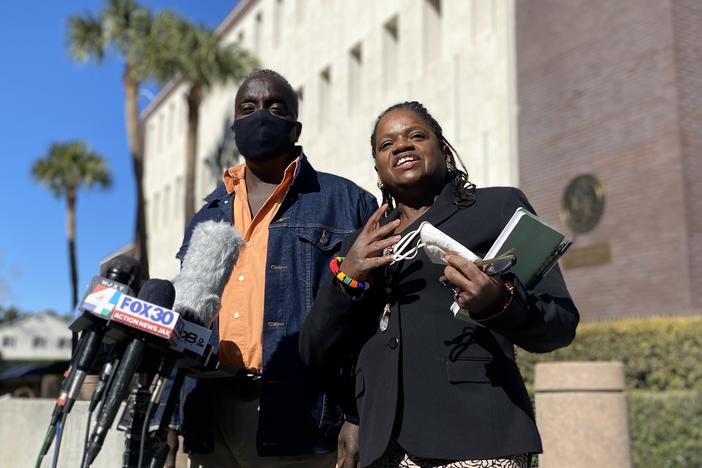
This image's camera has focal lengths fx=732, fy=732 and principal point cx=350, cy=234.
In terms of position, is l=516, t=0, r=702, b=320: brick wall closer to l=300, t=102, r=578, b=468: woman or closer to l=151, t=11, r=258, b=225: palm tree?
l=300, t=102, r=578, b=468: woman

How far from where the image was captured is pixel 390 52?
20.0 m

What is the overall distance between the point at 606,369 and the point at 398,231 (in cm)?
439

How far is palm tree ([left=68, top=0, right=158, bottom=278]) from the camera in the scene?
25.0m

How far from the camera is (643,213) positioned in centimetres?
1263

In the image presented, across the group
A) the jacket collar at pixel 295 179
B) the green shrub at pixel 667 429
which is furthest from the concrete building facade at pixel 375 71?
the jacket collar at pixel 295 179

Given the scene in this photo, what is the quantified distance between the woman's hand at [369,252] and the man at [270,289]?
0.61m

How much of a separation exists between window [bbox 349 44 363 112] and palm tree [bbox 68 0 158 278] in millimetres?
7933

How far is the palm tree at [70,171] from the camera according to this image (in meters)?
41.7

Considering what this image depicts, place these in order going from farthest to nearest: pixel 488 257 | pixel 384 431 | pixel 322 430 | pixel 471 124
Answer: pixel 471 124 → pixel 322 430 → pixel 384 431 → pixel 488 257

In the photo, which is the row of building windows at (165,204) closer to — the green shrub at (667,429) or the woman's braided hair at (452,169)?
the green shrub at (667,429)

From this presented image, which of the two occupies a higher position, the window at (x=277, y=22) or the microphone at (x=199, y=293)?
the window at (x=277, y=22)

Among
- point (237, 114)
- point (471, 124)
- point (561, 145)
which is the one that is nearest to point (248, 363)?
point (237, 114)

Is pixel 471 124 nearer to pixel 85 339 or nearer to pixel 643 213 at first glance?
pixel 643 213

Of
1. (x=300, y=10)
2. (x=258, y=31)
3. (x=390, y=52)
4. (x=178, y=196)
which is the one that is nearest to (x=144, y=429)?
(x=390, y=52)
